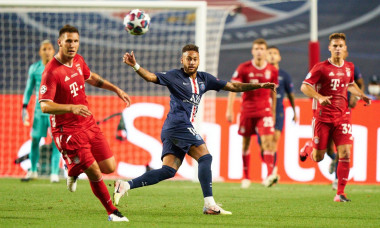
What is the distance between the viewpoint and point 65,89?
7164 mm

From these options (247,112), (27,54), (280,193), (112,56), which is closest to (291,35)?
(112,56)

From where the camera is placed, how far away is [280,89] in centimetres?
1319

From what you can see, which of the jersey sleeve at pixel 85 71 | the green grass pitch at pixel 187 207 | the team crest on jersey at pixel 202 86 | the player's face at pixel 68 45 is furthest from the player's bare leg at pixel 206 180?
the player's face at pixel 68 45

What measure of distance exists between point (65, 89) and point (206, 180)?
1.85 meters

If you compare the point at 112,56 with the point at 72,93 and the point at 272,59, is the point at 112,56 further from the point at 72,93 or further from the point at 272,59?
the point at 72,93

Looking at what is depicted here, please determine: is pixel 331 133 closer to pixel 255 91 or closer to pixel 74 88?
pixel 255 91

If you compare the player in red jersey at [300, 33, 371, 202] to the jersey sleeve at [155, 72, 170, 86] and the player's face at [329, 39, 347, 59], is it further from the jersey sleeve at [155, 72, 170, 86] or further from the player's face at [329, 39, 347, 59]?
the jersey sleeve at [155, 72, 170, 86]

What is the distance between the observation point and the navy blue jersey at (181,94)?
808 centimetres

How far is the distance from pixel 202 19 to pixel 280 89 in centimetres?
192

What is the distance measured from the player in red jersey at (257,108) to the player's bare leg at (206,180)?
417 cm

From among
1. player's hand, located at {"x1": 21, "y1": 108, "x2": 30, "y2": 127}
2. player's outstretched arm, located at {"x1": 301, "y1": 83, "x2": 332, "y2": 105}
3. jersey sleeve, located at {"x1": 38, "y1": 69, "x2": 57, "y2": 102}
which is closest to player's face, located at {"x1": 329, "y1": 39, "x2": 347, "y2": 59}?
player's outstretched arm, located at {"x1": 301, "y1": 83, "x2": 332, "y2": 105}

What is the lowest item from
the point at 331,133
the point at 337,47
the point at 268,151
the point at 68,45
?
the point at 268,151

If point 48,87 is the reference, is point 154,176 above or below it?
below

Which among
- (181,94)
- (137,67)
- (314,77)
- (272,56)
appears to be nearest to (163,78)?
(181,94)
